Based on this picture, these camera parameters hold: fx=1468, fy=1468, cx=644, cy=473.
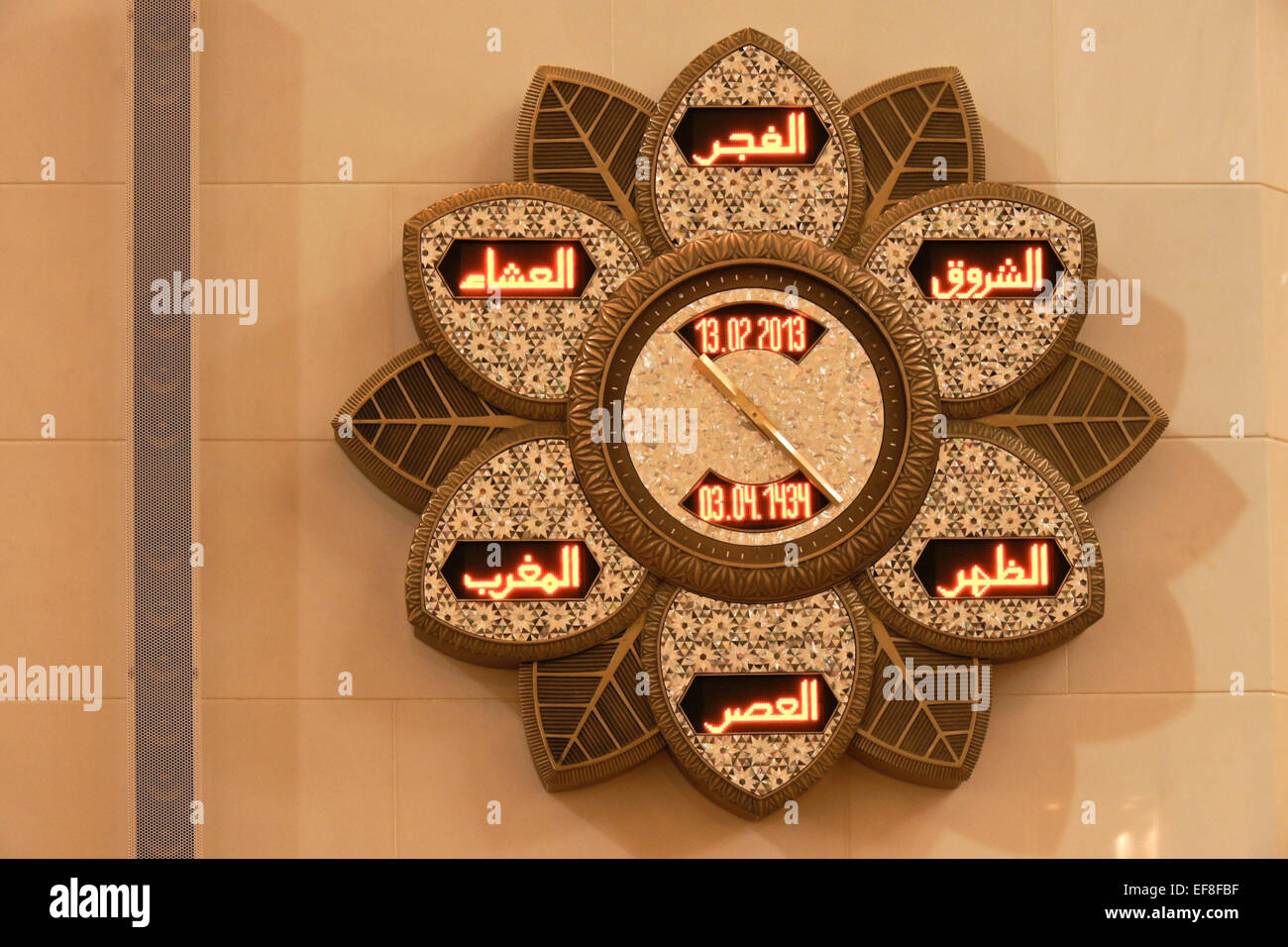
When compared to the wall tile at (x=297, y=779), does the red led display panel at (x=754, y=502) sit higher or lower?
higher

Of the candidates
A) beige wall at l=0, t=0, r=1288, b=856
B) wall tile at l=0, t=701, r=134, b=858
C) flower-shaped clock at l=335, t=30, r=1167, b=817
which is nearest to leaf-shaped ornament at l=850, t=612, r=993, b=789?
flower-shaped clock at l=335, t=30, r=1167, b=817

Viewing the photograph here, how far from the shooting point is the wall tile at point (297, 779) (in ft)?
9.56

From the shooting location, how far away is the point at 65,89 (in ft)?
Answer: 10.1

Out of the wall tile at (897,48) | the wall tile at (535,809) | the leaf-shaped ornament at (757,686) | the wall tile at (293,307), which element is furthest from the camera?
the wall tile at (897,48)

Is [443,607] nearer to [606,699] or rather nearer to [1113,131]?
[606,699]

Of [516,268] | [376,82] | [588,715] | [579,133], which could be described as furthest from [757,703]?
[376,82]

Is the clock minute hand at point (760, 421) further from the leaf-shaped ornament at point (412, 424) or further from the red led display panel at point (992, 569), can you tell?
the leaf-shaped ornament at point (412, 424)

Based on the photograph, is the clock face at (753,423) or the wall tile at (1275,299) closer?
the clock face at (753,423)

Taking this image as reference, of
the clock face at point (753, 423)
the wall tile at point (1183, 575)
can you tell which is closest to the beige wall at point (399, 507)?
the wall tile at point (1183, 575)

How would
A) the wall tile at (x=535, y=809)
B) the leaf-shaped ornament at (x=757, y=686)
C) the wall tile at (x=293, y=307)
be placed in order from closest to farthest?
the leaf-shaped ornament at (x=757, y=686) < the wall tile at (x=535, y=809) < the wall tile at (x=293, y=307)

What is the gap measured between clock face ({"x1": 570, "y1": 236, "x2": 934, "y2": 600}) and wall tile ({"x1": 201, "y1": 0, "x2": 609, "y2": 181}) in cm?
54

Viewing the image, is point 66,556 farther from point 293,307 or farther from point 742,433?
point 742,433

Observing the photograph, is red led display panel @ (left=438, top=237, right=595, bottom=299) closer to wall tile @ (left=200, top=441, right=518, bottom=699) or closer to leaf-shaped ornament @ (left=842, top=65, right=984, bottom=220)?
wall tile @ (left=200, top=441, right=518, bottom=699)

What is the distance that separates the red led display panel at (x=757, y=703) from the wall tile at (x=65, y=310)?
129 cm
